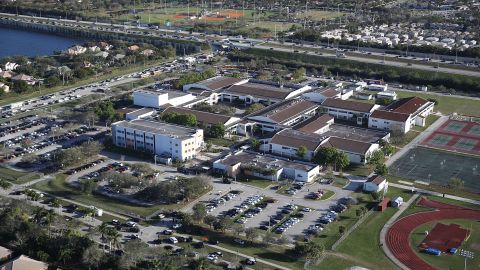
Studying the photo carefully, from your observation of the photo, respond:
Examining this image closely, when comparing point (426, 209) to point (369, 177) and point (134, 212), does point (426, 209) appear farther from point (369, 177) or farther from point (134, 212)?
point (134, 212)

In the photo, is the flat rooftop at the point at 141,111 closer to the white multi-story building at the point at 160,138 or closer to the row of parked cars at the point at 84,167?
the white multi-story building at the point at 160,138

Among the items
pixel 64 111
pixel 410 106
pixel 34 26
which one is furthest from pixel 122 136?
pixel 34 26

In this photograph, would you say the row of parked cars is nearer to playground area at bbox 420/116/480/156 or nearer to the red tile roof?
the red tile roof

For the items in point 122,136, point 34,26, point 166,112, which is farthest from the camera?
point 34,26

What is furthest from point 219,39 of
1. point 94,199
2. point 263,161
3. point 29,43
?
point 94,199

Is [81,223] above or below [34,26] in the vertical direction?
below

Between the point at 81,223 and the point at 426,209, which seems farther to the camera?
the point at 426,209

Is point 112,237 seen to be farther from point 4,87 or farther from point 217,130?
point 4,87
